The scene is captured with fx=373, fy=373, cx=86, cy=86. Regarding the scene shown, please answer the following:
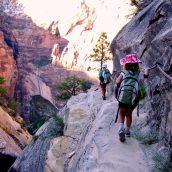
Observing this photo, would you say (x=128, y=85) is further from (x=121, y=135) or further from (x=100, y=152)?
(x=100, y=152)

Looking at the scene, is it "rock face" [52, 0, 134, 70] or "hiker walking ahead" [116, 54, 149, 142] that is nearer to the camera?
"hiker walking ahead" [116, 54, 149, 142]

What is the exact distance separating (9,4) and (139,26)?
139 m

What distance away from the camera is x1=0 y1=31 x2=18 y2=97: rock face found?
240ft

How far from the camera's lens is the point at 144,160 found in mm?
8422

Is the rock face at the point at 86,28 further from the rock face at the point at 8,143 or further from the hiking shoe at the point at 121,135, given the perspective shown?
the hiking shoe at the point at 121,135

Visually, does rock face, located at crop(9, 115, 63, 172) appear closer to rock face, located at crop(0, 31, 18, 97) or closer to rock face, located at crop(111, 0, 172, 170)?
rock face, located at crop(111, 0, 172, 170)

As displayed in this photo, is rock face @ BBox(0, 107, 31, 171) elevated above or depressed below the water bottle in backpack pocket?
below

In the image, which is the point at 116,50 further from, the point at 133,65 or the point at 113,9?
the point at 113,9

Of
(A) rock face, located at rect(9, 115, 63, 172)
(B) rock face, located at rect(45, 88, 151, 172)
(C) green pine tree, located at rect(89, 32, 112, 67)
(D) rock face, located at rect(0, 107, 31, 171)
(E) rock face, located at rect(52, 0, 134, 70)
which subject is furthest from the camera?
(E) rock face, located at rect(52, 0, 134, 70)

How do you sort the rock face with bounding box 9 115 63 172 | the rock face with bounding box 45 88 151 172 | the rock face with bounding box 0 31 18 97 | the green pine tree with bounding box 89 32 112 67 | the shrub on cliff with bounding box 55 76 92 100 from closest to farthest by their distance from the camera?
the rock face with bounding box 45 88 151 172 < the rock face with bounding box 9 115 63 172 < the shrub on cliff with bounding box 55 76 92 100 < the green pine tree with bounding box 89 32 112 67 < the rock face with bounding box 0 31 18 97

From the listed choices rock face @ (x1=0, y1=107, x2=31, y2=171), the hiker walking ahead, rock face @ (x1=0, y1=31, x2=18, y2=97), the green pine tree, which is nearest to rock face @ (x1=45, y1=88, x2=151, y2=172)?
the hiker walking ahead

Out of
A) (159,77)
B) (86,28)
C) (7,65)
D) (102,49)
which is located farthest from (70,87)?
(86,28)

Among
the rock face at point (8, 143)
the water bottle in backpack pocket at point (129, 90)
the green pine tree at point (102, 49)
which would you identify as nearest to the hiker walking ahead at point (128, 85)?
the water bottle in backpack pocket at point (129, 90)

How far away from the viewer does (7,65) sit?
74.1 m
